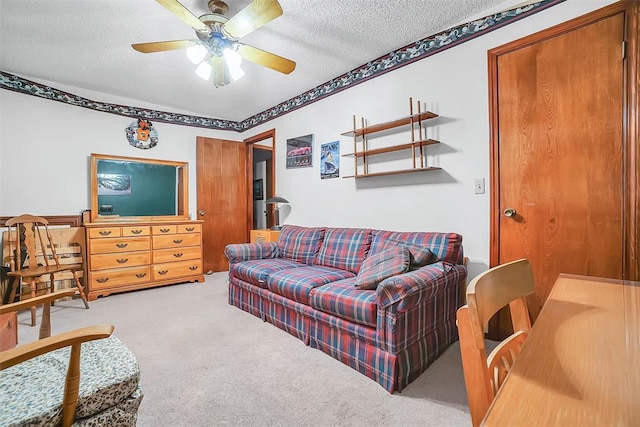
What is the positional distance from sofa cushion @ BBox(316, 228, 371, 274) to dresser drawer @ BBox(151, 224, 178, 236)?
2.14 m

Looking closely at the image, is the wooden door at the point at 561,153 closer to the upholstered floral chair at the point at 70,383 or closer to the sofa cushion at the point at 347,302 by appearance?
the sofa cushion at the point at 347,302

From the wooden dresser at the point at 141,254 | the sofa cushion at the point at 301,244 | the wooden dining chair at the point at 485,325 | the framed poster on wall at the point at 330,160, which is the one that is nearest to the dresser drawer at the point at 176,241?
the wooden dresser at the point at 141,254

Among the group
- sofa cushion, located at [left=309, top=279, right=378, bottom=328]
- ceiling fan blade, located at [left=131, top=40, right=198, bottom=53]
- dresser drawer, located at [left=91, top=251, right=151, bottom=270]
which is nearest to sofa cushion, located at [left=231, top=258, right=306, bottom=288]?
sofa cushion, located at [left=309, top=279, right=378, bottom=328]

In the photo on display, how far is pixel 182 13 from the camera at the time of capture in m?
1.75

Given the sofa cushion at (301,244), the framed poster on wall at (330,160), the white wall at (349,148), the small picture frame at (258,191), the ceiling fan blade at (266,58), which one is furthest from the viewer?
the small picture frame at (258,191)

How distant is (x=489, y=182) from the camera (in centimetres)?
216

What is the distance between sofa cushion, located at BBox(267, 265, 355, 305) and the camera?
2.14 meters

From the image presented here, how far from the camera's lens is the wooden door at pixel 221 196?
14.6ft

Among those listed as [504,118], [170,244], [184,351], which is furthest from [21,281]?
[504,118]

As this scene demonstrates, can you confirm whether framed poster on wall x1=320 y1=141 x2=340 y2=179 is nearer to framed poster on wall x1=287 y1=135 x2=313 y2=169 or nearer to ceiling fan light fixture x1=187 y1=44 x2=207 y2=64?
framed poster on wall x1=287 y1=135 x2=313 y2=169

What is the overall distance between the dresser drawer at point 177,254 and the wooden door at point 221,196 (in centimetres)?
43

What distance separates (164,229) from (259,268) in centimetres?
185

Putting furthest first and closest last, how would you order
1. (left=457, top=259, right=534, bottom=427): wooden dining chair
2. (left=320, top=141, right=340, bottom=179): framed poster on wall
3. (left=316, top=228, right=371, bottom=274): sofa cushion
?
(left=320, top=141, right=340, bottom=179): framed poster on wall, (left=316, top=228, right=371, bottom=274): sofa cushion, (left=457, top=259, right=534, bottom=427): wooden dining chair

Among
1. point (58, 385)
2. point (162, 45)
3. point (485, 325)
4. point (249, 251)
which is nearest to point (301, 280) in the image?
point (249, 251)
